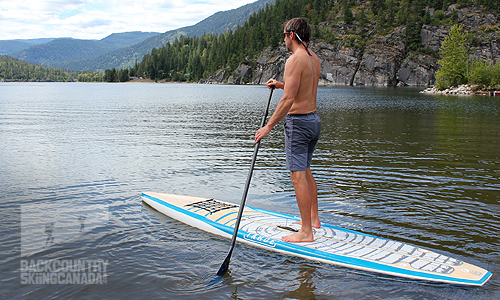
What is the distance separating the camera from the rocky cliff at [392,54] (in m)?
132

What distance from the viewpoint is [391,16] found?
152 m

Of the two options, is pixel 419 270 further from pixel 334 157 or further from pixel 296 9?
pixel 296 9

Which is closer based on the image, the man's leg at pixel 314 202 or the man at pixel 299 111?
the man at pixel 299 111

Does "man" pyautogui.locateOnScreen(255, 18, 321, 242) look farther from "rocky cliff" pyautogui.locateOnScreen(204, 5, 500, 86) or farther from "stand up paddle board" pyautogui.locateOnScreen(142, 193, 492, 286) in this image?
"rocky cliff" pyautogui.locateOnScreen(204, 5, 500, 86)

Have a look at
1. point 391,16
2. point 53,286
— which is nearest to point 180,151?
point 53,286

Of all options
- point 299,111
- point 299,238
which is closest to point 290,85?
point 299,111

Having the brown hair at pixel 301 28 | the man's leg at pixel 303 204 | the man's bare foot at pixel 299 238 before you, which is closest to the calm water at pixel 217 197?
the man's bare foot at pixel 299 238

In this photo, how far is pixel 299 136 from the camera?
599 centimetres

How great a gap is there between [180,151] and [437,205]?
10.4 m

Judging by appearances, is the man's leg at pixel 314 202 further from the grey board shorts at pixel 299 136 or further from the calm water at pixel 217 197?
the calm water at pixel 217 197

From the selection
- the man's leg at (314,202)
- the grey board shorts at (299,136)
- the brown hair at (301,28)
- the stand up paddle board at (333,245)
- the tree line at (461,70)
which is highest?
the tree line at (461,70)

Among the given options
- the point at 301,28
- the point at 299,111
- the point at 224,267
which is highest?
the point at 301,28

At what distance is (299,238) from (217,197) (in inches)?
143

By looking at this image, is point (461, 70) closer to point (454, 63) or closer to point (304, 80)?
point (454, 63)
